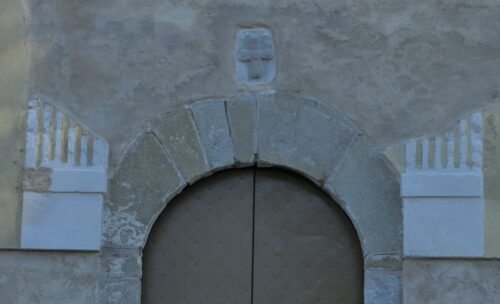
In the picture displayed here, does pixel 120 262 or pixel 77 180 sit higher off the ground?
pixel 77 180

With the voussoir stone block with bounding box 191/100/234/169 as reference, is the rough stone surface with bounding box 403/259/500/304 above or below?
below

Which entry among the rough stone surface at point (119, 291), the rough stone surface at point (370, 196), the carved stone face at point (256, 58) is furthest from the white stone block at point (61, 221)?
the rough stone surface at point (370, 196)

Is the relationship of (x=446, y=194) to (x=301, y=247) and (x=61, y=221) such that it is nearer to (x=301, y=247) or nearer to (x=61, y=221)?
(x=301, y=247)

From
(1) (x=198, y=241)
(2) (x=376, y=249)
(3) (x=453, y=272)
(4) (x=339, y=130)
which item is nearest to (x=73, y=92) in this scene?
(1) (x=198, y=241)

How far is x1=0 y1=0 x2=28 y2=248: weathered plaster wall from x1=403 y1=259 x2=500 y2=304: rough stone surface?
2.01 m

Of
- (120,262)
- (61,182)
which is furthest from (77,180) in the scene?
(120,262)

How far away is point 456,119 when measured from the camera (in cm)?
470

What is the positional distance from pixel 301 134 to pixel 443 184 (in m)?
0.77

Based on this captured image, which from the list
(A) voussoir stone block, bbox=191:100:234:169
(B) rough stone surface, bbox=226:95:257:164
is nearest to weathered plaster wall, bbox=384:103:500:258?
(B) rough stone surface, bbox=226:95:257:164

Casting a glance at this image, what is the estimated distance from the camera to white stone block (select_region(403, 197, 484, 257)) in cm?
453

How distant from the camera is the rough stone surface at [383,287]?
15.2 feet

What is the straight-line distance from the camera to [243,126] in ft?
15.9

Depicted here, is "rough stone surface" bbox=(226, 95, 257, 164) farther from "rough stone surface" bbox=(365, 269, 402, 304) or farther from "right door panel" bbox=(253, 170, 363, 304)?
"rough stone surface" bbox=(365, 269, 402, 304)

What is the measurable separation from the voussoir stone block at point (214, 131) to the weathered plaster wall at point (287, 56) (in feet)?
0.25
